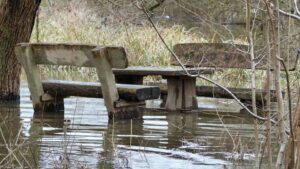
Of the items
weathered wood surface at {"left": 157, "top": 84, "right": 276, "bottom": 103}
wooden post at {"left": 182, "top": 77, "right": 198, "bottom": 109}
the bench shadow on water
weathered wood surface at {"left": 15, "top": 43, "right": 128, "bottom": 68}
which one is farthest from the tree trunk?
wooden post at {"left": 182, "top": 77, "right": 198, "bottom": 109}

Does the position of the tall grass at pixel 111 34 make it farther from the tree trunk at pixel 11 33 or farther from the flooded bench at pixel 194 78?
the tree trunk at pixel 11 33

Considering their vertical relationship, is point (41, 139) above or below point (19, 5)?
below

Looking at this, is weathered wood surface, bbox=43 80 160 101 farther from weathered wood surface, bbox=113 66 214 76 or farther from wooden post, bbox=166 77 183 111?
wooden post, bbox=166 77 183 111

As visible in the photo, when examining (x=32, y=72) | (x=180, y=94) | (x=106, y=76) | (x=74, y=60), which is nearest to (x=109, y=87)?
(x=106, y=76)

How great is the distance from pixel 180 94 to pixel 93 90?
5.67 feet

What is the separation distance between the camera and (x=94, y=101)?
11.5m

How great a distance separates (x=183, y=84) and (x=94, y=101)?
161 cm

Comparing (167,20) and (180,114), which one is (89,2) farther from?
(180,114)

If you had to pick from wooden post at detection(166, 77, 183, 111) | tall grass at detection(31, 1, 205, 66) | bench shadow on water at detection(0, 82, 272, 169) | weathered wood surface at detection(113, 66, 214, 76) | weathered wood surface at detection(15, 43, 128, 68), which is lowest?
bench shadow on water at detection(0, 82, 272, 169)

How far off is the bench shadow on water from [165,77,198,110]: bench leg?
0.38 metres

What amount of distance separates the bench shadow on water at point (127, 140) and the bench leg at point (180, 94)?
1.24ft

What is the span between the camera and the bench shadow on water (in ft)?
20.7

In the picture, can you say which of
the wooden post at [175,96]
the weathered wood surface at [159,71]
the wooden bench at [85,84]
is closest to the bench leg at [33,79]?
the wooden bench at [85,84]

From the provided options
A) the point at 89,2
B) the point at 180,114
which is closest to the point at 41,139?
the point at 180,114
